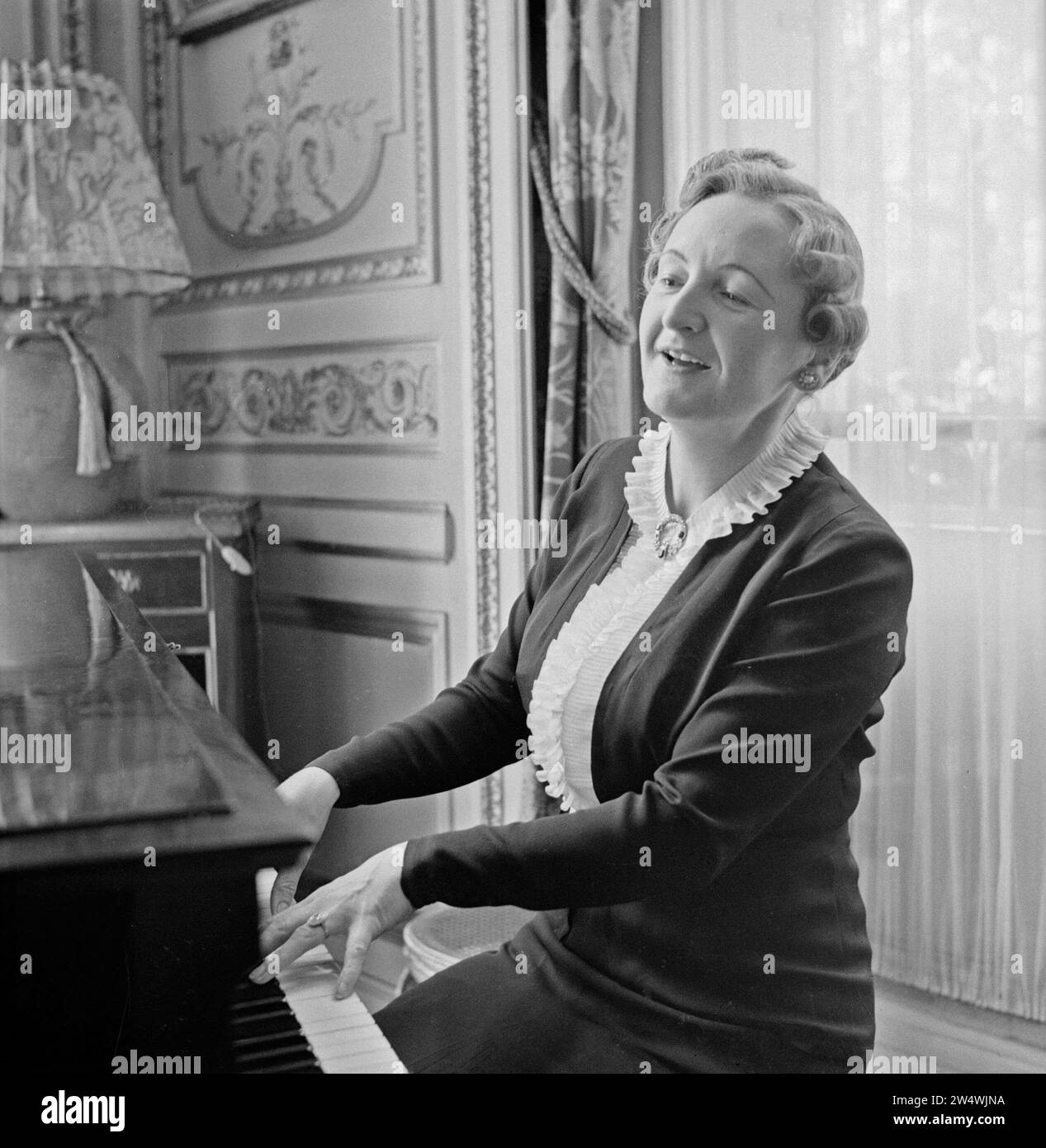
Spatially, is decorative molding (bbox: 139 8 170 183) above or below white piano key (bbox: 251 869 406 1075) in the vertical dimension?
above

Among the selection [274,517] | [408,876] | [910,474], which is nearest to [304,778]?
[408,876]

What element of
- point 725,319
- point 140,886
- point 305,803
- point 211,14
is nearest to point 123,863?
point 140,886

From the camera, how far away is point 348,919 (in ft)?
3.09

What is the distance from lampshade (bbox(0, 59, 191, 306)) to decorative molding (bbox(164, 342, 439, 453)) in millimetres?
198

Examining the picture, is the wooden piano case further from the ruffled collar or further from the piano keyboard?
the ruffled collar

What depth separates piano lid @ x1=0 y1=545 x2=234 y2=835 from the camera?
0.70 metres

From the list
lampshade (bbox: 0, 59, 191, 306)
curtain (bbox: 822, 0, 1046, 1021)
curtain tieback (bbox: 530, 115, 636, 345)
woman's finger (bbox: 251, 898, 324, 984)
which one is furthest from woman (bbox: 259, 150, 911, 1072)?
lampshade (bbox: 0, 59, 191, 306)

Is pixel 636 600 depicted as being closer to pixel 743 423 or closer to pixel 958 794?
pixel 743 423

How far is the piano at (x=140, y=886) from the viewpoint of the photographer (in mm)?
665

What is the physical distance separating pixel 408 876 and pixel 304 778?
0.17m

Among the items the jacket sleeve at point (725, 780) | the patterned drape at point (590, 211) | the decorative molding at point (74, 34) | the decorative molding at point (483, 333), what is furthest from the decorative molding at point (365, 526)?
the jacket sleeve at point (725, 780)

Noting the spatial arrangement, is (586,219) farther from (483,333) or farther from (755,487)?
(755,487)

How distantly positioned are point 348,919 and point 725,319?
537 mm

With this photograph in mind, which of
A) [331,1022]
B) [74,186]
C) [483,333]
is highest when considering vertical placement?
[74,186]
